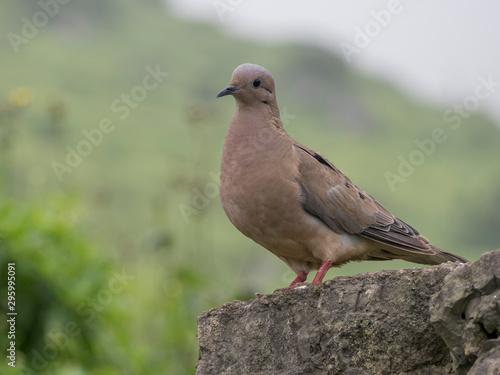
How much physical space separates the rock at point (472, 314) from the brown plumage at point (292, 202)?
5.39 ft

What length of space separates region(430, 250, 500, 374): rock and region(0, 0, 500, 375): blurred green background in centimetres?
255

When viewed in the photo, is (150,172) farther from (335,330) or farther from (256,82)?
(335,330)

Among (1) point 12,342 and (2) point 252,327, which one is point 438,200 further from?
(2) point 252,327

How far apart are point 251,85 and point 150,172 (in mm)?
17902

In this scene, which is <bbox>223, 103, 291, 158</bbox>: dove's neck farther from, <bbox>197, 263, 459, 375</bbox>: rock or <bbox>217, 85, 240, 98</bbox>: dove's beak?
<bbox>197, 263, 459, 375</bbox>: rock

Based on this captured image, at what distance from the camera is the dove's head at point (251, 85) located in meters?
5.16

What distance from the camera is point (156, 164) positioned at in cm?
2316

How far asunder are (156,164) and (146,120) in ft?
8.75

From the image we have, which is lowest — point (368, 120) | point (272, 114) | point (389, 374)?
point (389, 374)

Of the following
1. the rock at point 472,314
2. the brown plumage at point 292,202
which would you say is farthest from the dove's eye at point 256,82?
the rock at point 472,314

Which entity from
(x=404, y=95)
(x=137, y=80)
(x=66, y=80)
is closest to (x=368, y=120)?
(x=404, y=95)

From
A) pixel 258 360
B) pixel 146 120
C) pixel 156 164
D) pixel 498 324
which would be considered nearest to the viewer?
pixel 498 324

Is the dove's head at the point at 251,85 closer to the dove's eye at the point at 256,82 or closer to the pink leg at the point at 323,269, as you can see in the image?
the dove's eye at the point at 256,82

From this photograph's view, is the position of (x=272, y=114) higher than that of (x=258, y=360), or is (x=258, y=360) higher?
(x=272, y=114)
